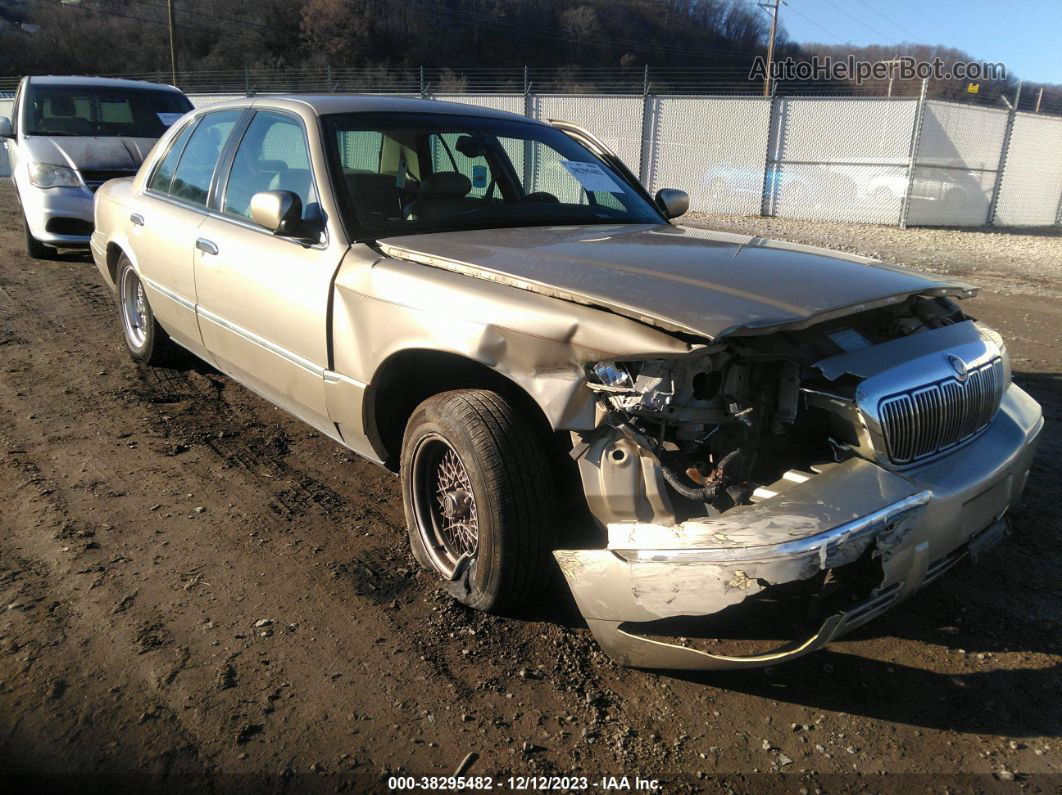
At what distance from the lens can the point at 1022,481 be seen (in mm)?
2904

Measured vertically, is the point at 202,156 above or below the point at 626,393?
above

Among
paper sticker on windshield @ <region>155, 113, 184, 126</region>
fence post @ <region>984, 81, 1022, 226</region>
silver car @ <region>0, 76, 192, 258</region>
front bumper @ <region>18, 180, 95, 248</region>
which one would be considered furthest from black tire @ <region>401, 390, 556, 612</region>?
fence post @ <region>984, 81, 1022, 226</region>

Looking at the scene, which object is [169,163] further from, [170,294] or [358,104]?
[358,104]

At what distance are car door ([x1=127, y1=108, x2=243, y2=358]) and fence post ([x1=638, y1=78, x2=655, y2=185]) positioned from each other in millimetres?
14981

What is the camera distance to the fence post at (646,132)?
1830 cm

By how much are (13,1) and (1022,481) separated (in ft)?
212

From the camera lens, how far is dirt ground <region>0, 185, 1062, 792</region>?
7.18ft

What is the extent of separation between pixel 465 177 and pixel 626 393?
1904 millimetres

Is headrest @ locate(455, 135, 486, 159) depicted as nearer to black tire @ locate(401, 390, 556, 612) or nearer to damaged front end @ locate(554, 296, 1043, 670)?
black tire @ locate(401, 390, 556, 612)

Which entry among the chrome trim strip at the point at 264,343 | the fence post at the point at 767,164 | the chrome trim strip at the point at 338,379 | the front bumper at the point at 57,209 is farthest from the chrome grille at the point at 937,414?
the fence post at the point at 767,164

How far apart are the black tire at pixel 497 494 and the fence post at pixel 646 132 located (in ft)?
54.9

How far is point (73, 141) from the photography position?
28.6ft

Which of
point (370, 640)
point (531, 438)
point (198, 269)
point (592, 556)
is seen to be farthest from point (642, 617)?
point (198, 269)

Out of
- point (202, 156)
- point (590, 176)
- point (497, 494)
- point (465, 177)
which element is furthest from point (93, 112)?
point (497, 494)
